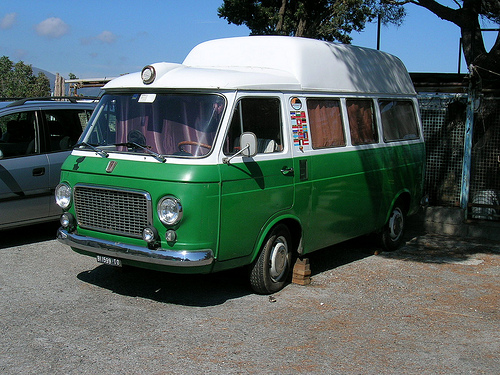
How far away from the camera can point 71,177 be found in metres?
6.57

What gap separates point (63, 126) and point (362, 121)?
431cm

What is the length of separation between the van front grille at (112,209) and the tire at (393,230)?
422 cm

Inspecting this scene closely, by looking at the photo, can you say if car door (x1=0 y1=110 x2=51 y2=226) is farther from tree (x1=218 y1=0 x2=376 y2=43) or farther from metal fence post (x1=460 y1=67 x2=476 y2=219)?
tree (x1=218 y1=0 x2=376 y2=43)

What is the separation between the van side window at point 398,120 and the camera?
8.63 m

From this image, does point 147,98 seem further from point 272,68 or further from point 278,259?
point 278,259

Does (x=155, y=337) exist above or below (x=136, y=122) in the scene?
below

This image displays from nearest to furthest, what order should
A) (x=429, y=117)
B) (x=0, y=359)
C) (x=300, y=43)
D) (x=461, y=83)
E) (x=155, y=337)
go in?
(x=0, y=359)
(x=155, y=337)
(x=300, y=43)
(x=429, y=117)
(x=461, y=83)

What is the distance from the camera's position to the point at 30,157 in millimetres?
8438

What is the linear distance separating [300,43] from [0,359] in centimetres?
458

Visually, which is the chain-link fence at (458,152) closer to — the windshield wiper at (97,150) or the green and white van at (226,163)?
the green and white van at (226,163)

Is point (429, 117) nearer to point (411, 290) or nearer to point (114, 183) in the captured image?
point (411, 290)

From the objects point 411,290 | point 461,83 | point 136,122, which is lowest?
point 411,290

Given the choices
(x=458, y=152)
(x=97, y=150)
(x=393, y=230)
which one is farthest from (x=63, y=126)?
(x=458, y=152)

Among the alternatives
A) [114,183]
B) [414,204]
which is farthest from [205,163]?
Answer: [414,204]
